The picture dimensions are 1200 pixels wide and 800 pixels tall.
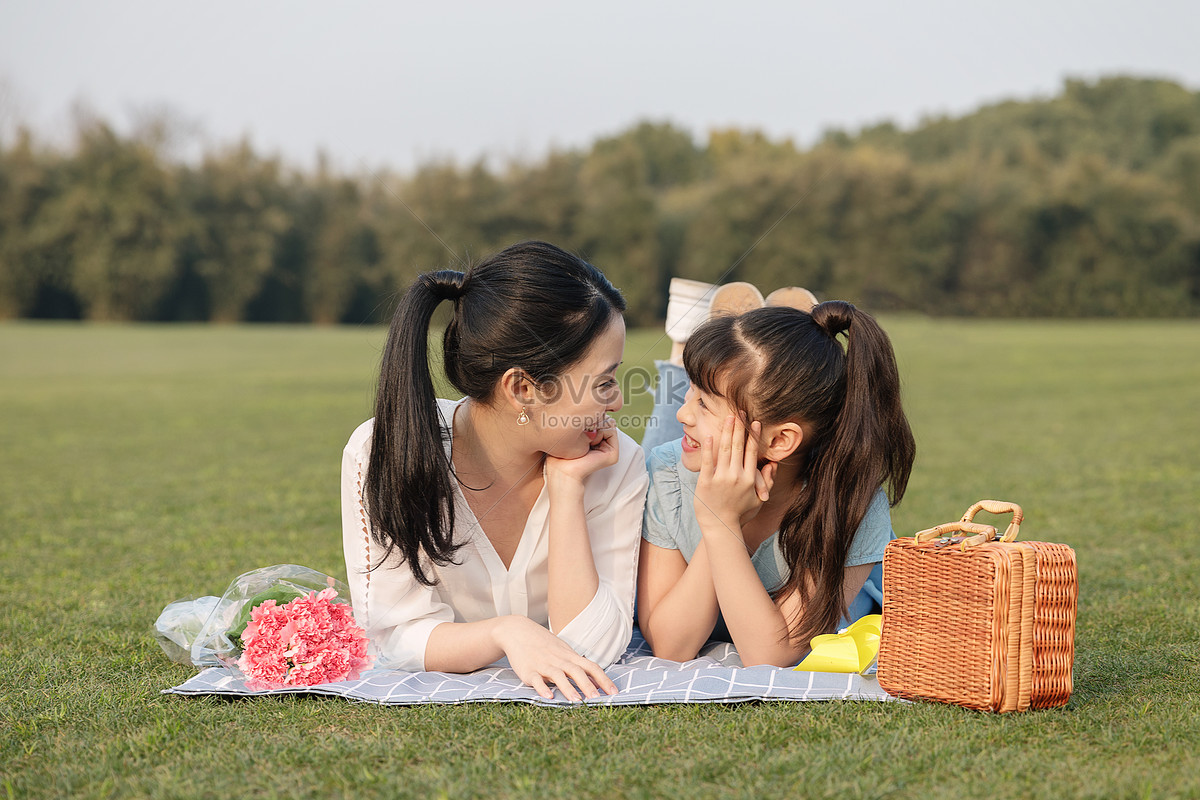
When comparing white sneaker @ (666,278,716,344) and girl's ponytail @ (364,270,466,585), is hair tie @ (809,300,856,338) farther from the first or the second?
girl's ponytail @ (364,270,466,585)

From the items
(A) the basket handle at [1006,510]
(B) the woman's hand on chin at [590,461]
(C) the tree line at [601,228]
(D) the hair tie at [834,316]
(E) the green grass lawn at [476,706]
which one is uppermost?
(C) the tree line at [601,228]

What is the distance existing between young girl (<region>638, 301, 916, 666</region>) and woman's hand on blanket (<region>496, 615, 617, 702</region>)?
0.46 metres

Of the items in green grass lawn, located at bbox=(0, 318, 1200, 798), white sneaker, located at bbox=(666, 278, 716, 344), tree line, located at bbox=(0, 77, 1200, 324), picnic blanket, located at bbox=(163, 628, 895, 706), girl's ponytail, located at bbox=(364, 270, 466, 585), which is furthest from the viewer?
tree line, located at bbox=(0, 77, 1200, 324)

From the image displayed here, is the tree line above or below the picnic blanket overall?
above

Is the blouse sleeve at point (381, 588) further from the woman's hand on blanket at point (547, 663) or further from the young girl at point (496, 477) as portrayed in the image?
the woman's hand on blanket at point (547, 663)

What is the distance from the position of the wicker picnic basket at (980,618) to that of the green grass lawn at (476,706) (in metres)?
0.08

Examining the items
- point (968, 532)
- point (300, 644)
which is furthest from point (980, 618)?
point (300, 644)

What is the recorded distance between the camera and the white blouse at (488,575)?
287 centimetres

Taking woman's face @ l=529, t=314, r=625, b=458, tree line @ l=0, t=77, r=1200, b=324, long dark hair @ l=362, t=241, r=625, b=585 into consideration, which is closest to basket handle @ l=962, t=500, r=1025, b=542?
woman's face @ l=529, t=314, r=625, b=458

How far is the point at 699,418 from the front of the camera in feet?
9.52

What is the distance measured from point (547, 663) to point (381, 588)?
1.89 ft

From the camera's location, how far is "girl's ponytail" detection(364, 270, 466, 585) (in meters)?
2.72

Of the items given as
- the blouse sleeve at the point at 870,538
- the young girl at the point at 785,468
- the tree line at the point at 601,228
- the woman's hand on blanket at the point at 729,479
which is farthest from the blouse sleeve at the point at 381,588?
the tree line at the point at 601,228

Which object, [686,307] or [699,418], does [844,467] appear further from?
[686,307]
